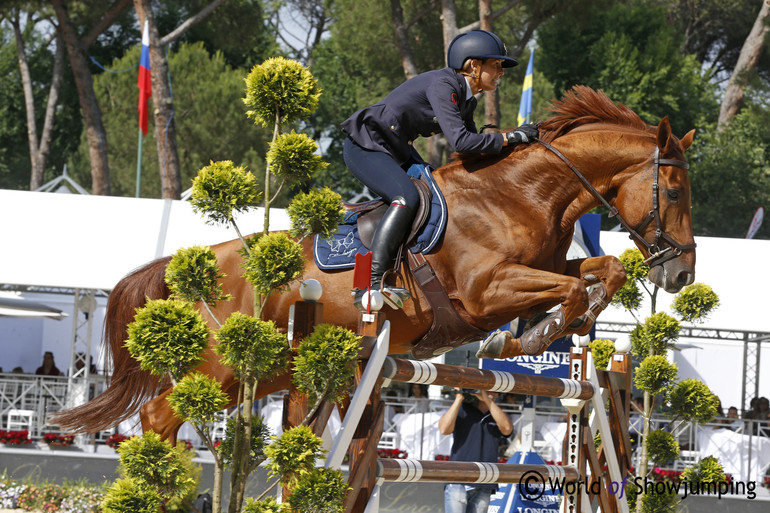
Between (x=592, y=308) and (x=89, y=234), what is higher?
(x=89, y=234)

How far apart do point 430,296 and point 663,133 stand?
1417mm

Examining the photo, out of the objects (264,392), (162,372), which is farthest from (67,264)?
(162,372)

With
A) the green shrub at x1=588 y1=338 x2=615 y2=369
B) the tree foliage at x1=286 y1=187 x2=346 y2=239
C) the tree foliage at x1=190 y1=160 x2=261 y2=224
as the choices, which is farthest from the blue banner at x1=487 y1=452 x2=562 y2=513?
the tree foliage at x1=190 y1=160 x2=261 y2=224

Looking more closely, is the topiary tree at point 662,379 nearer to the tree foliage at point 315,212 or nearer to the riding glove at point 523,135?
the riding glove at point 523,135

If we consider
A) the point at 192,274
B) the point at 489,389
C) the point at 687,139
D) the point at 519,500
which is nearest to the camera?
the point at 192,274

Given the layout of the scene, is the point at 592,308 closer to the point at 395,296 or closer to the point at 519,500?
the point at 395,296

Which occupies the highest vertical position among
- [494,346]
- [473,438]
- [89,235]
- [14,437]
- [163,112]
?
[163,112]

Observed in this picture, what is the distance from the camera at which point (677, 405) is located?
5.88 m

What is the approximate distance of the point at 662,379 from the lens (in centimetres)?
591

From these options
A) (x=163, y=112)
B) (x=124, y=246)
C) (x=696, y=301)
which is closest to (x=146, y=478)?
(x=696, y=301)

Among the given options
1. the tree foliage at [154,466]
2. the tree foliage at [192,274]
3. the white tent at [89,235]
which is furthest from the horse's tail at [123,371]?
the white tent at [89,235]

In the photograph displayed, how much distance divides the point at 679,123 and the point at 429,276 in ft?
77.5

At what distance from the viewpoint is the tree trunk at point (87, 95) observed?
19011mm

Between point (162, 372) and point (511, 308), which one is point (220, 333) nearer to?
point (162, 372)
